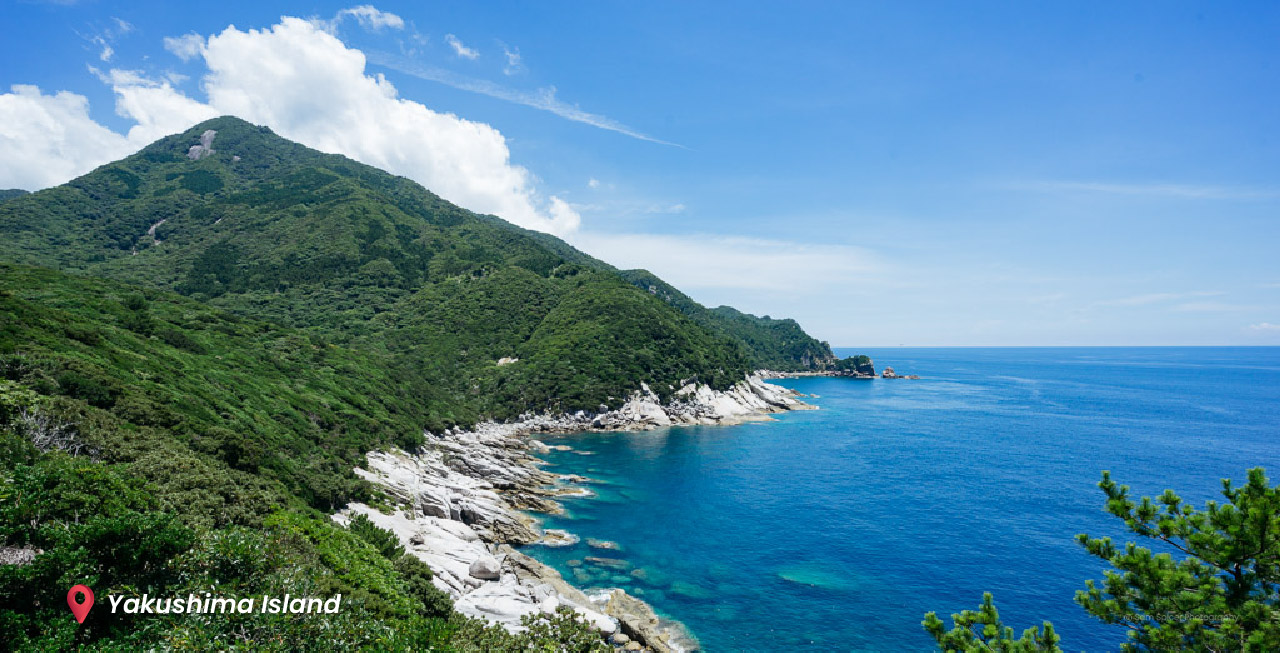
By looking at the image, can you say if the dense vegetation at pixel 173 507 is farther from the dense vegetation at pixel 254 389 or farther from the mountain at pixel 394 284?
the mountain at pixel 394 284

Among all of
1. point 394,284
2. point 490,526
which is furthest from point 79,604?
point 394,284

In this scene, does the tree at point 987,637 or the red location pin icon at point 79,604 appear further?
the tree at point 987,637

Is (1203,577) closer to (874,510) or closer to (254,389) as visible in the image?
(874,510)

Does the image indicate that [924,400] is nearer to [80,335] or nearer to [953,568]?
[953,568]

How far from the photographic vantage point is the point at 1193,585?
36.3 ft

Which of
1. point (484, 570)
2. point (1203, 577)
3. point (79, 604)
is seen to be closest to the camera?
point (1203, 577)

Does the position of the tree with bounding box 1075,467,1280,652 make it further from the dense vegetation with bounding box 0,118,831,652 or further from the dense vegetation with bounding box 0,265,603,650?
the dense vegetation with bounding box 0,118,831,652

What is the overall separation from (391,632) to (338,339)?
99.6 metres

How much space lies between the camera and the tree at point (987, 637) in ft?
37.7

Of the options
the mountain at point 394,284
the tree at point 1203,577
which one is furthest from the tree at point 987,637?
the mountain at point 394,284

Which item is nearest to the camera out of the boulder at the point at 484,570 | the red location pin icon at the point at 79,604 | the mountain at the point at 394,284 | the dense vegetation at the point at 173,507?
the red location pin icon at the point at 79,604

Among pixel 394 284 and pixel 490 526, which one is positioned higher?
pixel 394 284

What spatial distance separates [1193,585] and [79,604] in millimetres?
24999

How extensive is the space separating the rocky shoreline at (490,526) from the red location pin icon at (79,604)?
1172 centimetres
